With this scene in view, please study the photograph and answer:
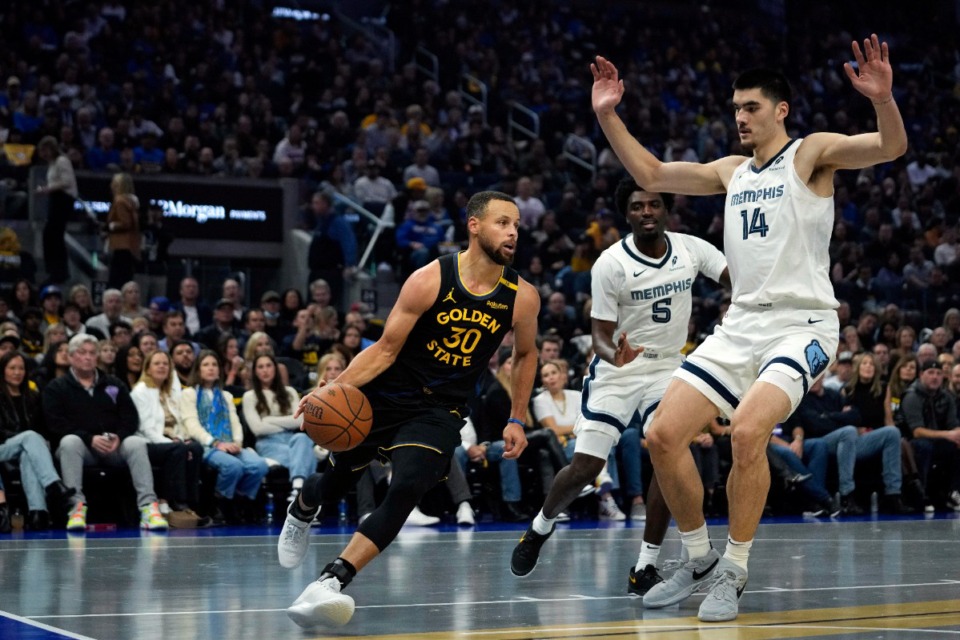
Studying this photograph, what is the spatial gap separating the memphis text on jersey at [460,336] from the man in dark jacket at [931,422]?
940 cm

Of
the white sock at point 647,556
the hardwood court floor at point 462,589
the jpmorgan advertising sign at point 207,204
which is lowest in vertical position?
the hardwood court floor at point 462,589

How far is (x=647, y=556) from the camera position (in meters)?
7.50

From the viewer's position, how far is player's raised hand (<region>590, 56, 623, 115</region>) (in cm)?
683

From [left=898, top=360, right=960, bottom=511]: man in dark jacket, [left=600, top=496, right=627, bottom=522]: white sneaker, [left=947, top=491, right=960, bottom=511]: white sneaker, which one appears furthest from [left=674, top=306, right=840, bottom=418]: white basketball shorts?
[left=947, top=491, right=960, bottom=511]: white sneaker

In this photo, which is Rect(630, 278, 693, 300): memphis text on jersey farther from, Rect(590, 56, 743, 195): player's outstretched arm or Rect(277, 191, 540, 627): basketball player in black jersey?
Rect(277, 191, 540, 627): basketball player in black jersey

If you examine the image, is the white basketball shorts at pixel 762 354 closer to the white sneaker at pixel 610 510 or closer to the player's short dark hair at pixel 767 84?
the player's short dark hair at pixel 767 84

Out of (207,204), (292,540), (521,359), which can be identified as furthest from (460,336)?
(207,204)

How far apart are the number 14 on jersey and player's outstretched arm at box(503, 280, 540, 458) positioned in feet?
3.49

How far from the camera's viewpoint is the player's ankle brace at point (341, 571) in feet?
20.1

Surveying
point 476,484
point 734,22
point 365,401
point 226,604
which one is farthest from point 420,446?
point 734,22

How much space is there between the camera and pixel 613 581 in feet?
26.4

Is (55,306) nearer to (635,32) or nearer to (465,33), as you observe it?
(465,33)

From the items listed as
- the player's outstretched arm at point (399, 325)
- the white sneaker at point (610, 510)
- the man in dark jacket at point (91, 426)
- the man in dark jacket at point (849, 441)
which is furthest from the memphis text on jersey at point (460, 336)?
the man in dark jacket at point (849, 441)

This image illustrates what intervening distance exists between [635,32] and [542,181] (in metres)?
10.1
